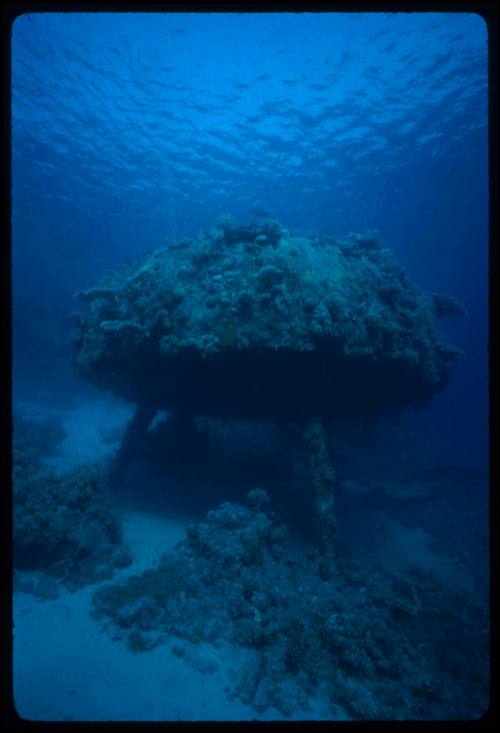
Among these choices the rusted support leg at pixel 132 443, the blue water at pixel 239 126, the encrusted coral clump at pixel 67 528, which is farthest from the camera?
the blue water at pixel 239 126

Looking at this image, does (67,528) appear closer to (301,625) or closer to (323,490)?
(301,625)

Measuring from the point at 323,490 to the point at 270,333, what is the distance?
388 cm

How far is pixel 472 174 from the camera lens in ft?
119

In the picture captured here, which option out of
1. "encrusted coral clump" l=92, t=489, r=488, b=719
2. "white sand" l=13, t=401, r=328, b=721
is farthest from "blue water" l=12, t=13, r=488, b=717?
"encrusted coral clump" l=92, t=489, r=488, b=719

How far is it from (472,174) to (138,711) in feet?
142

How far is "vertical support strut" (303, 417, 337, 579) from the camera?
340 inches

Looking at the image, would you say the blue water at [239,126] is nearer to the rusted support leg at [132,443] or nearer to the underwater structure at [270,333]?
the underwater structure at [270,333]

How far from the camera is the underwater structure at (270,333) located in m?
8.03

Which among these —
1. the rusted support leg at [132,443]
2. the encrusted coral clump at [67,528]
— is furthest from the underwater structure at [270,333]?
the encrusted coral clump at [67,528]

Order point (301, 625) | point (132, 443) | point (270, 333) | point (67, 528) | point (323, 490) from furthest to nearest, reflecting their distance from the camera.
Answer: point (132, 443) → point (323, 490) → point (67, 528) → point (270, 333) → point (301, 625)

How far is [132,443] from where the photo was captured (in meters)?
11.8

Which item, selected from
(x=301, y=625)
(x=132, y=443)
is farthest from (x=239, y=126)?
(x=301, y=625)

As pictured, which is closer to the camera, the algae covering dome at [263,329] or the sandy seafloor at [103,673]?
the sandy seafloor at [103,673]

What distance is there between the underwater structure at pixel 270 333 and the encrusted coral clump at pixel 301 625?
1.55 m
